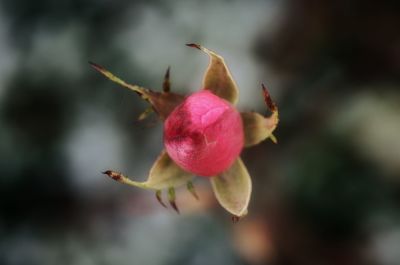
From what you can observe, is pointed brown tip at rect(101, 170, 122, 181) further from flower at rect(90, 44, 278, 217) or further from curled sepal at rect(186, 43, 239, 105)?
curled sepal at rect(186, 43, 239, 105)

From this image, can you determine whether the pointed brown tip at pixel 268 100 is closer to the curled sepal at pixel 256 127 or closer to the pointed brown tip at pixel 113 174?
the curled sepal at pixel 256 127

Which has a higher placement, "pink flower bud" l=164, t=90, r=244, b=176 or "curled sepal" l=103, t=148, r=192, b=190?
"pink flower bud" l=164, t=90, r=244, b=176

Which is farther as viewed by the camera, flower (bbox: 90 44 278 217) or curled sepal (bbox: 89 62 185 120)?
curled sepal (bbox: 89 62 185 120)

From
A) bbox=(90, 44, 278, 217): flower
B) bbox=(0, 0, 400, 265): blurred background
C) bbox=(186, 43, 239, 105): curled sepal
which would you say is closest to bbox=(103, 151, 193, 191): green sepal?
bbox=(90, 44, 278, 217): flower

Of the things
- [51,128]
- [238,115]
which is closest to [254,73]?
[51,128]

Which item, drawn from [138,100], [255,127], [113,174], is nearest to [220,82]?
[255,127]

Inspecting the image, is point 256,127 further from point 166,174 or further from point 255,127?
point 166,174

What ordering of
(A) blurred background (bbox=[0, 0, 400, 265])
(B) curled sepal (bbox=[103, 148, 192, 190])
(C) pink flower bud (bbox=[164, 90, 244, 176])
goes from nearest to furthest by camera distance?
(C) pink flower bud (bbox=[164, 90, 244, 176]) → (B) curled sepal (bbox=[103, 148, 192, 190]) → (A) blurred background (bbox=[0, 0, 400, 265])
